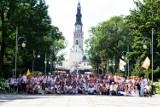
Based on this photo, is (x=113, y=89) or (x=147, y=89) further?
(x=113, y=89)

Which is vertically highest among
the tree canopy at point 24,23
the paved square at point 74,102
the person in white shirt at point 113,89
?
the tree canopy at point 24,23

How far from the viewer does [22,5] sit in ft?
174

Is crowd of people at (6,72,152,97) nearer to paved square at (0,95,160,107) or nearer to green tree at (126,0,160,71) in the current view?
paved square at (0,95,160,107)

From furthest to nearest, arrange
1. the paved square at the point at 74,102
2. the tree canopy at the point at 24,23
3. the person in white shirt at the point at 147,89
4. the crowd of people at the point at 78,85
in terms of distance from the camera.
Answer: the tree canopy at the point at 24,23
the crowd of people at the point at 78,85
the person in white shirt at the point at 147,89
the paved square at the point at 74,102

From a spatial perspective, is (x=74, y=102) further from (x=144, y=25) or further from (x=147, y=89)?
(x=144, y=25)

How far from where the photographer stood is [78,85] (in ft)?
125

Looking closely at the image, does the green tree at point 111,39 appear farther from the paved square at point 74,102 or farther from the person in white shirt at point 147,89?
the paved square at point 74,102

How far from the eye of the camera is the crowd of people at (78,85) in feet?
120

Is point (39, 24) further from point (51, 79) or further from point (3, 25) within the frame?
point (51, 79)

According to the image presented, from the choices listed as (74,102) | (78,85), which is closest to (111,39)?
(78,85)

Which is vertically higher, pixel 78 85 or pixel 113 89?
pixel 78 85

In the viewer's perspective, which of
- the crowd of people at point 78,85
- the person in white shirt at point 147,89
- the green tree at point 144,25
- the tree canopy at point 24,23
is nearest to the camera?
the person in white shirt at point 147,89

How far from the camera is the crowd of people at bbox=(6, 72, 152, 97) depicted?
36.6 meters

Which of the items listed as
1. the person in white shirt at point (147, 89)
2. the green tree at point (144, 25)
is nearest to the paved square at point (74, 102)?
the person in white shirt at point (147, 89)
